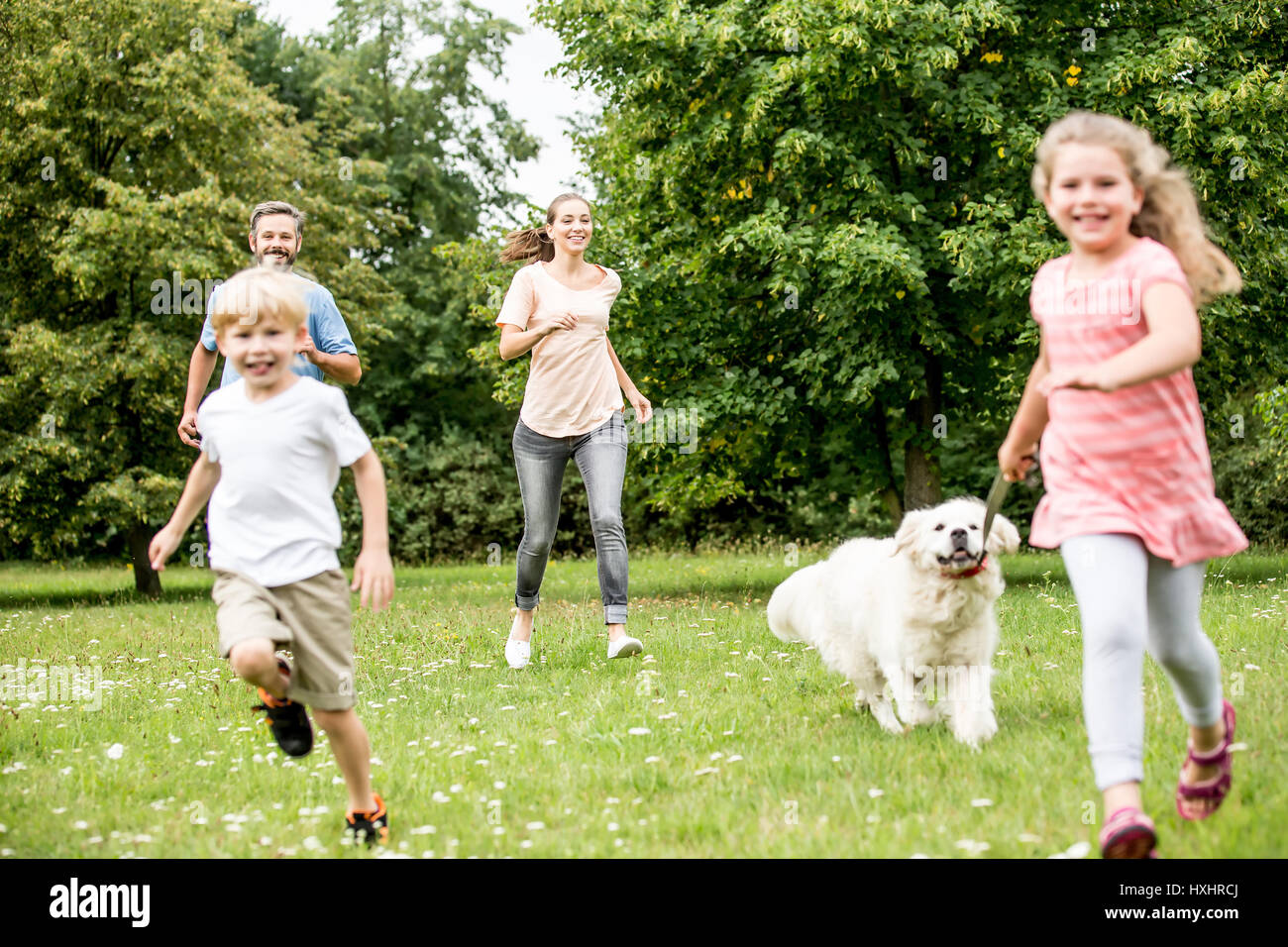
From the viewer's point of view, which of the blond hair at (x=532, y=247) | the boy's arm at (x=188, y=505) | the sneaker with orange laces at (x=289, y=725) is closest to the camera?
the sneaker with orange laces at (x=289, y=725)

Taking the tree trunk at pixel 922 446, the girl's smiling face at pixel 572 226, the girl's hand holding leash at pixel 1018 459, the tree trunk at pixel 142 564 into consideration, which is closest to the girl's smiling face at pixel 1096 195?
the girl's hand holding leash at pixel 1018 459

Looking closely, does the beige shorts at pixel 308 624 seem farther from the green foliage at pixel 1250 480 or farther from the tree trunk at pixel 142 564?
the green foliage at pixel 1250 480

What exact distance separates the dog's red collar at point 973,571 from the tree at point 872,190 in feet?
18.9

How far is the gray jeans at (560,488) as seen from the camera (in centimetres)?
657

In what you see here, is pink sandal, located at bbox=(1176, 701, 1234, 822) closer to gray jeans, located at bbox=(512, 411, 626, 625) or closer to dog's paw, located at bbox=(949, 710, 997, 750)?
dog's paw, located at bbox=(949, 710, 997, 750)

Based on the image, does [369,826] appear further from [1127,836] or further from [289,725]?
[1127,836]

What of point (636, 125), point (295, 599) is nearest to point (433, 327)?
point (636, 125)

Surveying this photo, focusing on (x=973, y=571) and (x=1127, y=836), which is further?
(x=973, y=571)

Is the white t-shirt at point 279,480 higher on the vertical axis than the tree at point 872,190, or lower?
lower

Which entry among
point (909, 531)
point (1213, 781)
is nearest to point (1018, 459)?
point (1213, 781)

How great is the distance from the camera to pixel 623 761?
13.9 feet

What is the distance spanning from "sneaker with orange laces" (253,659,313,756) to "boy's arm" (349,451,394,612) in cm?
45

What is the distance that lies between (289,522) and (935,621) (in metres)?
2.62

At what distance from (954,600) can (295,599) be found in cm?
263
